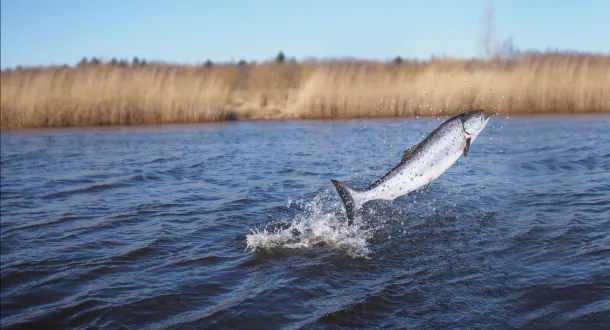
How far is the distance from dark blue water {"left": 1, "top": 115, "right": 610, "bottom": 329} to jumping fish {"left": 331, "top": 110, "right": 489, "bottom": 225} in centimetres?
70

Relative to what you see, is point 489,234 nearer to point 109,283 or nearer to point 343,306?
point 343,306

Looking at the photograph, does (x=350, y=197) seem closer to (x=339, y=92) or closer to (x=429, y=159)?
(x=429, y=159)

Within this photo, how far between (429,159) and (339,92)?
15655 millimetres

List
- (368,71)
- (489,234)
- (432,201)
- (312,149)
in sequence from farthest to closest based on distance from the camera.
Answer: (368,71), (312,149), (432,201), (489,234)

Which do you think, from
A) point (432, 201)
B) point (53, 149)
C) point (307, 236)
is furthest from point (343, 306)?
point (53, 149)

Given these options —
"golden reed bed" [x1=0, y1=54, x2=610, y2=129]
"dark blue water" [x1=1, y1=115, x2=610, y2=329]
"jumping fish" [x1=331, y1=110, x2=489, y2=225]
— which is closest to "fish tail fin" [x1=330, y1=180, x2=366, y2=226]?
"jumping fish" [x1=331, y1=110, x2=489, y2=225]

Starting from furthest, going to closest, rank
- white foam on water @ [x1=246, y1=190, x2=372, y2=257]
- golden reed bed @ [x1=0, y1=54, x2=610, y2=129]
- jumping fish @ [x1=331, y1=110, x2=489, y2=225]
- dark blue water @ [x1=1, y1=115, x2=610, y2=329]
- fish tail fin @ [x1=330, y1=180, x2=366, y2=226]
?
golden reed bed @ [x1=0, y1=54, x2=610, y2=129] → white foam on water @ [x1=246, y1=190, x2=372, y2=257] → fish tail fin @ [x1=330, y1=180, x2=366, y2=226] → jumping fish @ [x1=331, y1=110, x2=489, y2=225] → dark blue water @ [x1=1, y1=115, x2=610, y2=329]

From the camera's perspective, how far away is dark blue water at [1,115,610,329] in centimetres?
419

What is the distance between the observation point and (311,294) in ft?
14.8

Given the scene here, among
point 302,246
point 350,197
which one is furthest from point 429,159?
point 302,246

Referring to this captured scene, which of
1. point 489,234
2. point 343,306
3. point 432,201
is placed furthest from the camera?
point 432,201

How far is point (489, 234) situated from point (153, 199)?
17.0 ft

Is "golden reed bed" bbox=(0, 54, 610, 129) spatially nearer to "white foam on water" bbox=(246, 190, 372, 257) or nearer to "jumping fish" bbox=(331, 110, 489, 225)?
"white foam on water" bbox=(246, 190, 372, 257)

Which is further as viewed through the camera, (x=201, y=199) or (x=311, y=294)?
(x=201, y=199)
